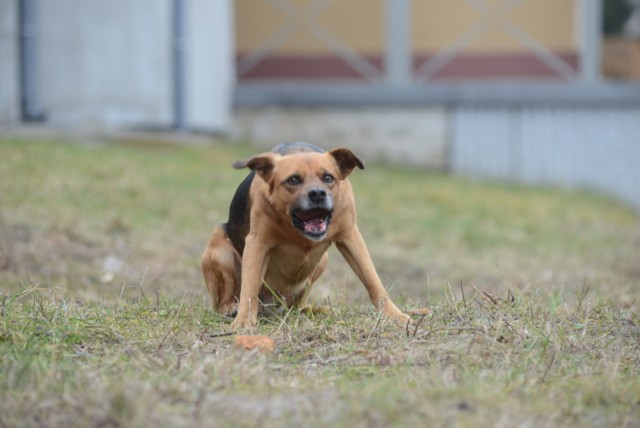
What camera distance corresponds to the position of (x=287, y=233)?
17.9 feet

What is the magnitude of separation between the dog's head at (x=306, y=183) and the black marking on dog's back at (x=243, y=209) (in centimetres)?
27

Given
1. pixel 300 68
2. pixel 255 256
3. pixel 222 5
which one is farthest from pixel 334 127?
pixel 255 256

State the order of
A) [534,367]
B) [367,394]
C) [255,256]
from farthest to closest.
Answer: [255,256] < [534,367] < [367,394]

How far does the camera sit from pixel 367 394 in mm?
3957

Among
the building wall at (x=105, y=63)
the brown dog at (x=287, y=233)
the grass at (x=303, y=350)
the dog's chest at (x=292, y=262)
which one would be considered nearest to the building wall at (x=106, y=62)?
the building wall at (x=105, y=63)

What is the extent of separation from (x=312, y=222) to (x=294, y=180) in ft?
0.74

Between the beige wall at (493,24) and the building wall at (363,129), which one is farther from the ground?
the beige wall at (493,24)

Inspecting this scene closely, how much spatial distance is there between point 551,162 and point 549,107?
846mm

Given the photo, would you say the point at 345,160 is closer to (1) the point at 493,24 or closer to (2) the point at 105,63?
(2) the point at 105,63

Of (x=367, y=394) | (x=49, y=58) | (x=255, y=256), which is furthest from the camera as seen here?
(x=49, y=58)

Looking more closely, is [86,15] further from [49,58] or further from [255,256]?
[255,256]

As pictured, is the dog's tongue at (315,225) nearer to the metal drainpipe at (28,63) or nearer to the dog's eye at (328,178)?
the dog's eye at (328,178)

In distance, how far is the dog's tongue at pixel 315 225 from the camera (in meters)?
5.20

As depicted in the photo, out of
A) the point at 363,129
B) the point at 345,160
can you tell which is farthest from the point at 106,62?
the point at 345,160
